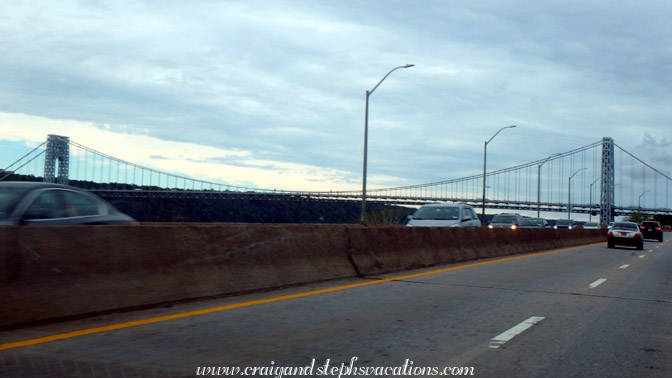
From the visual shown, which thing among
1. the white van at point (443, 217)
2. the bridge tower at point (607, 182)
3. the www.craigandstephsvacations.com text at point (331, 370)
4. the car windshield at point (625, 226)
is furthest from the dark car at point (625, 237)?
the bridge tower at point (607, 182)

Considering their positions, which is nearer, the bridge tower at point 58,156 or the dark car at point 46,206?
the dark car at point 46,206

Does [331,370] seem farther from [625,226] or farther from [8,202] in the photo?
[625,226]

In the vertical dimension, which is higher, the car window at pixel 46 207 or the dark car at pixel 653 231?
the car window at pixel 46 207

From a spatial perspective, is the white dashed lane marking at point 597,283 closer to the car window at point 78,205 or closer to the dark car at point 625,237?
the car window at point 78,205

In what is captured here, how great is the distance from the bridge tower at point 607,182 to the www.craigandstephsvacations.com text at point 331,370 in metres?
115

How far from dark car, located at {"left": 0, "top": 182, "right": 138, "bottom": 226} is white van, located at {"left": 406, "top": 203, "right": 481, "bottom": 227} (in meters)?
15.1

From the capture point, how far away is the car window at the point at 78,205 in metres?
10.6

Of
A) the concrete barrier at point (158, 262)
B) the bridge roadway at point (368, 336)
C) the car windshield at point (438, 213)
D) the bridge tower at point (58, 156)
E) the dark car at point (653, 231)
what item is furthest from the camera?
the dark car at point (653, 231)

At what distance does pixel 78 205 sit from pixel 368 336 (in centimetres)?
549

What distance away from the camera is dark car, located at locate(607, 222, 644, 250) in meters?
36.1

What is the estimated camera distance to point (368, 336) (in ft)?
24.1

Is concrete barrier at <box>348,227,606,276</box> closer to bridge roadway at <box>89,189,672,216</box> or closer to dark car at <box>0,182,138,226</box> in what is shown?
dark car at <box>0,182,138,226</box>

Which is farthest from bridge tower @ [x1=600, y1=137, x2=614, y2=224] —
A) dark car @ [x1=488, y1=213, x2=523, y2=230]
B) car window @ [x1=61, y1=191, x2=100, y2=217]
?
car window @ [x1=61, y1=191, x2=100, y2=217]

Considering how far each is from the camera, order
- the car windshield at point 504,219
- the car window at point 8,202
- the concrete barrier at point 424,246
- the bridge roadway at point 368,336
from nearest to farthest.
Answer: the bridge roadway at point 368,336 < the car window at point 8,202 < the concrete barrier at point 424,246 < the car windshield at point 504,219
